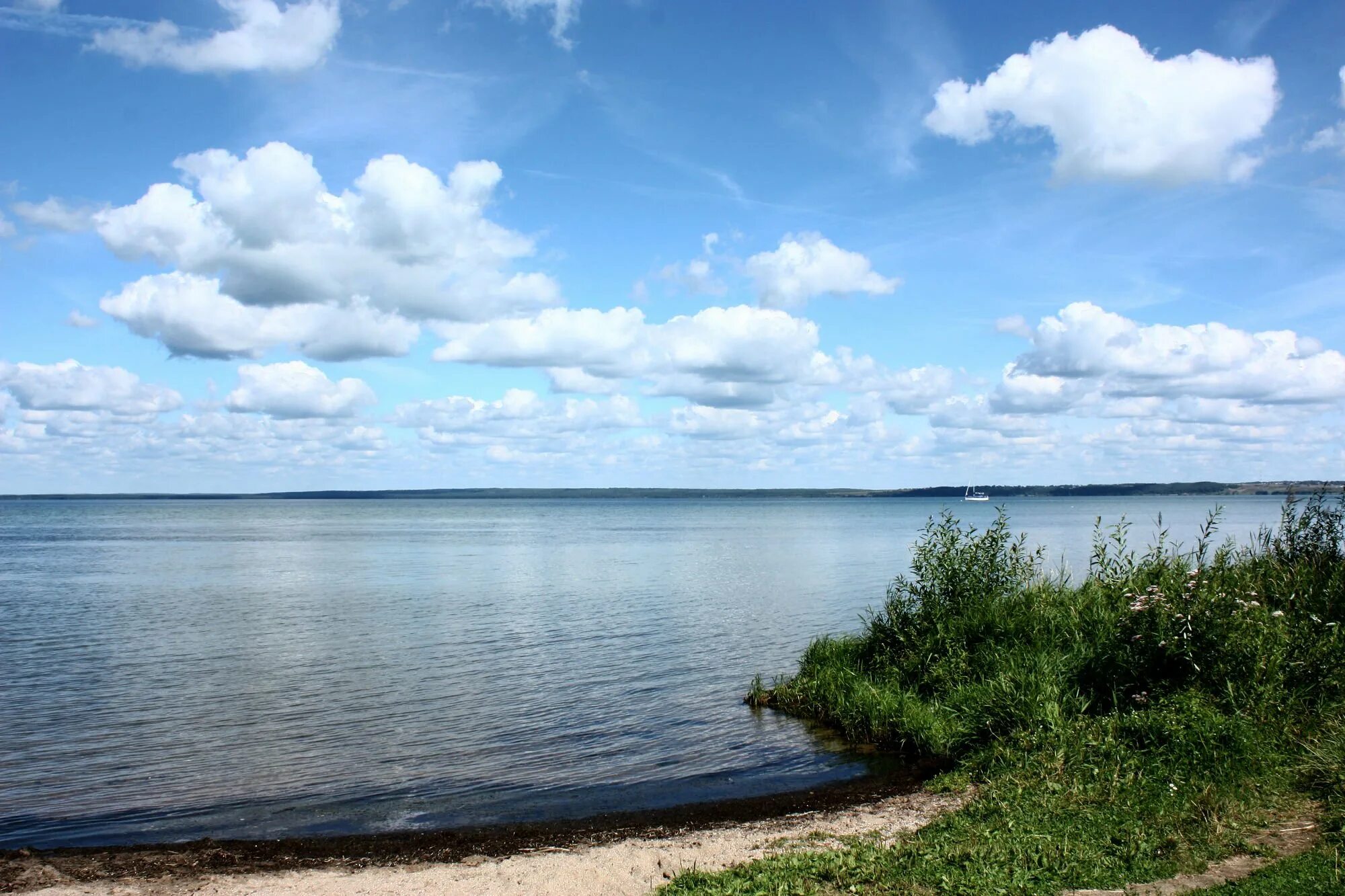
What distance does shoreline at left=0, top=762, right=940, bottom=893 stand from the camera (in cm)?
1128

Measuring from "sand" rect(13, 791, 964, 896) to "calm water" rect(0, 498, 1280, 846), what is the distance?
2279 millimetres

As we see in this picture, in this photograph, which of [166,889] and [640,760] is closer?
[166,889]

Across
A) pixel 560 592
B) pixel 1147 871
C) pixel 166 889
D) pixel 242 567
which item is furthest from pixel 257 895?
pixel 242 567

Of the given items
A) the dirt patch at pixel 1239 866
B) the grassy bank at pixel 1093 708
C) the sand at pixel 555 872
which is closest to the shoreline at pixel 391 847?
the sand at pixel 555 872

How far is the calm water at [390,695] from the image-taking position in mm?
14648

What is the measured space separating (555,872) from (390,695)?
41.1 feet

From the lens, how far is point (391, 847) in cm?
1223

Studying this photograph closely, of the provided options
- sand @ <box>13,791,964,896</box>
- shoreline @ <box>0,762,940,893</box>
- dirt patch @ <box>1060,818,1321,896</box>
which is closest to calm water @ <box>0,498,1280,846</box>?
shoreline @ <box>0,762,940,893</box>

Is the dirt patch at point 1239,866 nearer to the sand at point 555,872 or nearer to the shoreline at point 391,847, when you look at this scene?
the sand at point 555,872

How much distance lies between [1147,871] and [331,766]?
13.0 m

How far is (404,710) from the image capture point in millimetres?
20672

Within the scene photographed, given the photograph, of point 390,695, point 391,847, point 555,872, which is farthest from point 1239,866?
point 390,695

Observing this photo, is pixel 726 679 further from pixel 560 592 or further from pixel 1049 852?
pixel 560 592

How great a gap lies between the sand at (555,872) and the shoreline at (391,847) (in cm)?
20
